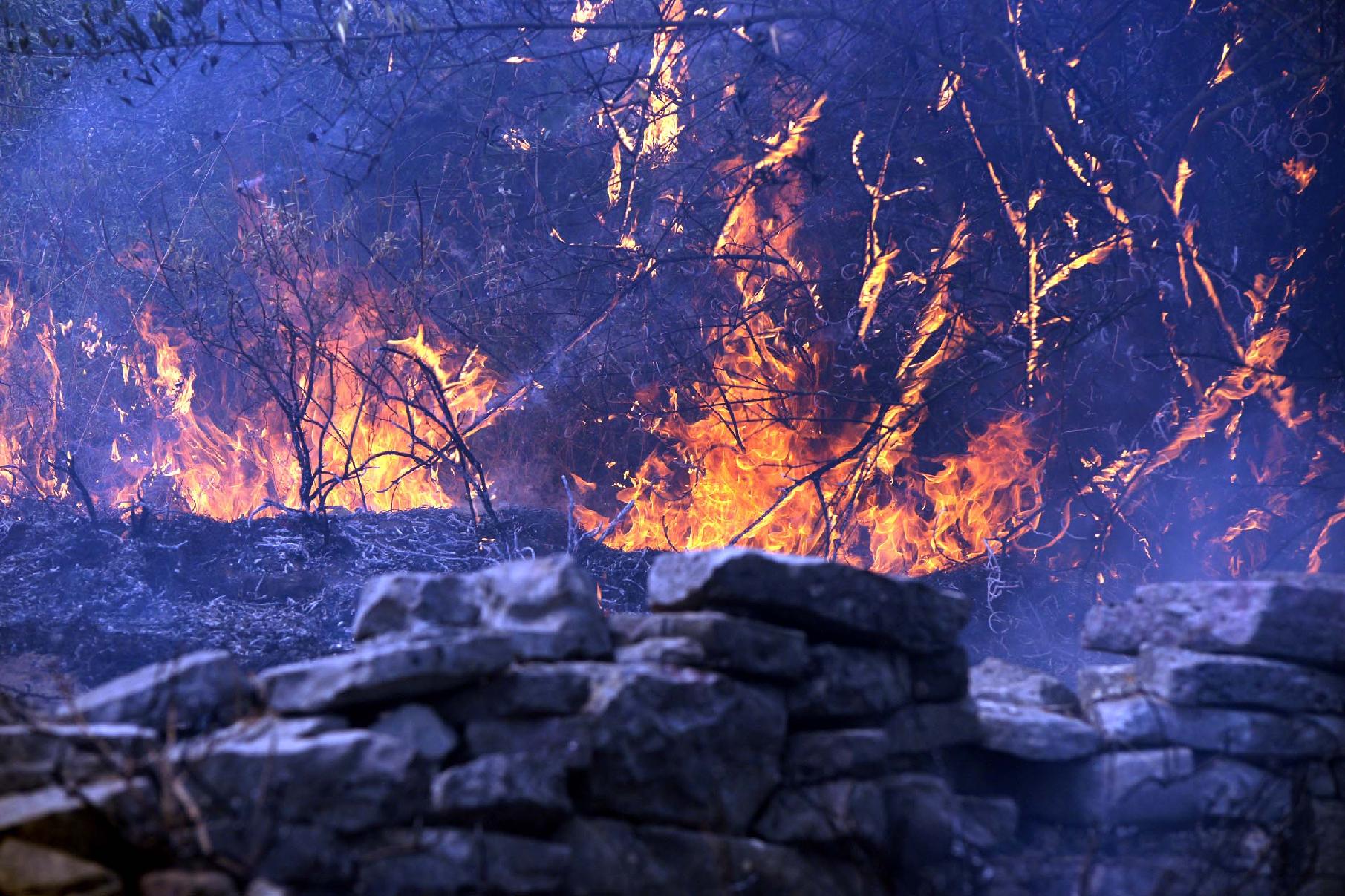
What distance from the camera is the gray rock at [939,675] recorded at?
362 centimetres

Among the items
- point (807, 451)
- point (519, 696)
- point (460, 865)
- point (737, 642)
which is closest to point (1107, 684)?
point (737, 642)

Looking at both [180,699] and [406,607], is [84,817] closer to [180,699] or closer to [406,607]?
[180,699]

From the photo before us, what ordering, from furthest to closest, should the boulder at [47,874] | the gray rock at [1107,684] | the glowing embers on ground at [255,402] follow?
the glowing embers on ground at [255,402]
the gray rock at [1107,684]
the boulder at [47,874]

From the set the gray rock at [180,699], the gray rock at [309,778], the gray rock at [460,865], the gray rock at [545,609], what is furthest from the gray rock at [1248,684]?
the gray rock at [180,699]

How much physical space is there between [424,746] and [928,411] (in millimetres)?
4963

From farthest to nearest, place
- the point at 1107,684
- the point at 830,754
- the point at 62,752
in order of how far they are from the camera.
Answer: the point at 1107,684 → the point at 830,754 → the point at 62,752

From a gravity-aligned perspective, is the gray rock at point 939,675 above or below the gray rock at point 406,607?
below

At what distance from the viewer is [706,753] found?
313 cm

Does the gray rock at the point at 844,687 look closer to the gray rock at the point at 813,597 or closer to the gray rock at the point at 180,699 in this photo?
the gray rock at the point at 813,597

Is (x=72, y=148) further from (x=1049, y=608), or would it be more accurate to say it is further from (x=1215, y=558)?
(x=1215, y=558)

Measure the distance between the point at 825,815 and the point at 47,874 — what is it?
6.51 feet

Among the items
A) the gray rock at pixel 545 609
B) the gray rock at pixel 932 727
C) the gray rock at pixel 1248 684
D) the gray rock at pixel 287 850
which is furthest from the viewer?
the gray rock at pixel 1248 684

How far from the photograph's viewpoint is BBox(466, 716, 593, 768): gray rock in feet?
9.69

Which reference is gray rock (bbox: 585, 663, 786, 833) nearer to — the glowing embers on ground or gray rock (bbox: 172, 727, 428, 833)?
gray rock (bbox: 172, 727, 428, 833)
